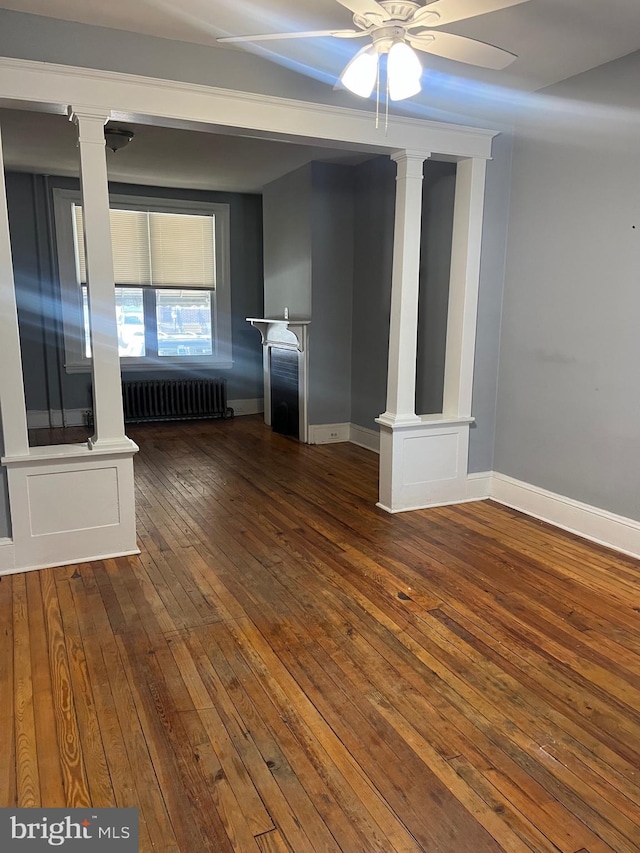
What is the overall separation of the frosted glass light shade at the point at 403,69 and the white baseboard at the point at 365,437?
380cm

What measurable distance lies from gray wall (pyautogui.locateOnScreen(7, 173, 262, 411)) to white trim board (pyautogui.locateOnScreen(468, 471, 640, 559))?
4364mm

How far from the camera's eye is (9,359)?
3.12m

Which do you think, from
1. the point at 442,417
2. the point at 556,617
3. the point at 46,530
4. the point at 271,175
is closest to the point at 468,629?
the point at 556,617

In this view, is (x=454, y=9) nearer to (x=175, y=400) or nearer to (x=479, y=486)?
(x=479, y=486)

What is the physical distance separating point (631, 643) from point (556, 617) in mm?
333

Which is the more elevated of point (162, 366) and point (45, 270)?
point (45, 270)

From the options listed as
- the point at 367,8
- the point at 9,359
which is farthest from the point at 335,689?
the point at 367,8

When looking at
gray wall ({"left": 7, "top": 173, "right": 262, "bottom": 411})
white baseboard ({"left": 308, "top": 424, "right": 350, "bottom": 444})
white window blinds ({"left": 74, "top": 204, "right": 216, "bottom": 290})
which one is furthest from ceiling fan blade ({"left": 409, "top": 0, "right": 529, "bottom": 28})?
gray wall ({"left": 7, "top": 173, "right": 262, "bottom": 411})

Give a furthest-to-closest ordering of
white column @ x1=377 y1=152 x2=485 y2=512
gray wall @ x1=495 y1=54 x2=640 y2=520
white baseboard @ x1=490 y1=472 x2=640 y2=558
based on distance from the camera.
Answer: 1. white column @ x1=377 y1=152 x2=485 y2=512
2. white baseboard @ x1=490 y1=472 x2=640 y2=558
3. gray wall @ x1=495 y1=54 x2=640 y2=520

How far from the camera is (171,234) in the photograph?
24.3 ft

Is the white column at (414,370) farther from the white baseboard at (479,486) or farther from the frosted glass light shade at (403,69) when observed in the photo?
the frosted glass light shade at (403,69)

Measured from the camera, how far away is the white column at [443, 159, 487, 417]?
4191 mm

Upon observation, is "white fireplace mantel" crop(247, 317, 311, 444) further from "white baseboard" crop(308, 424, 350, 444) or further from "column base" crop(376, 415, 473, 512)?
Answer: "column base" crop(376, 415, 473, 512)

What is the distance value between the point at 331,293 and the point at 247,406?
2365mm
